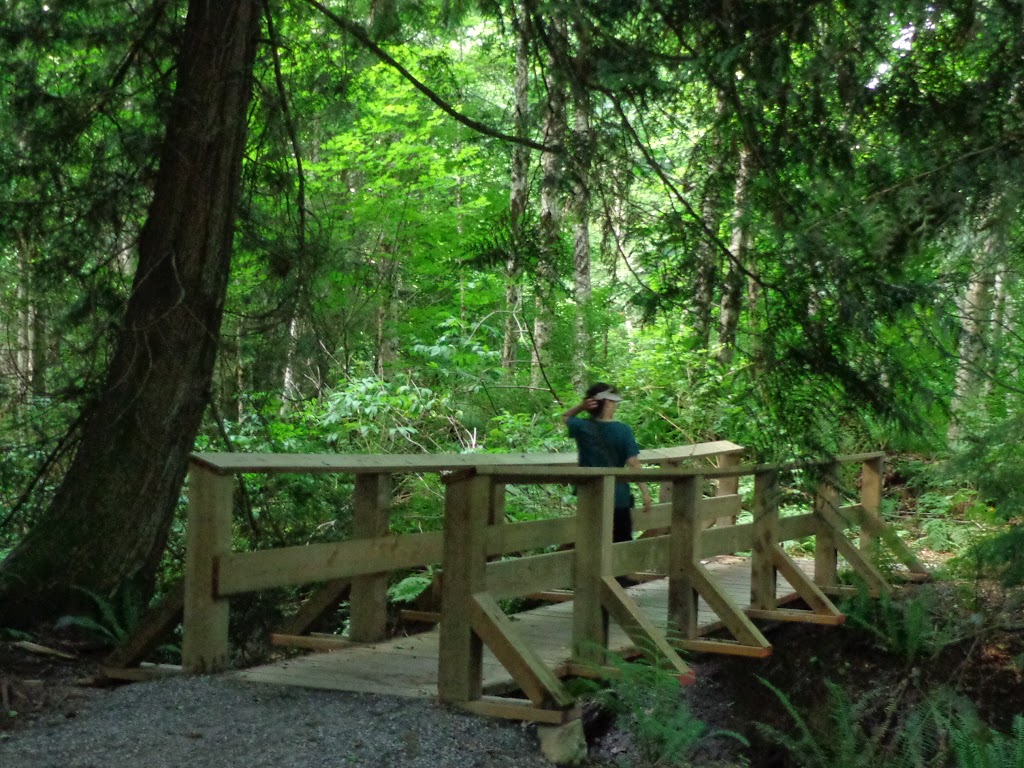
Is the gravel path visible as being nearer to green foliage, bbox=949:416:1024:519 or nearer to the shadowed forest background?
the shadowed forest background

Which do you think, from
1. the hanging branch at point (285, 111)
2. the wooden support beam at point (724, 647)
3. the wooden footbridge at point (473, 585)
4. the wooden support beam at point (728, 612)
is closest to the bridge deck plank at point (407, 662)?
the wooden footbridge at point (473, 585)

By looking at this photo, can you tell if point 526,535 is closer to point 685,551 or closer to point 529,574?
point 529,574

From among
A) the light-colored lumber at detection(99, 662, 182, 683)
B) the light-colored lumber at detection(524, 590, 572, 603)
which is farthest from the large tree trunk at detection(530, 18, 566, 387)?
the light-colored lumber at detection(99, 662, 182, 683)

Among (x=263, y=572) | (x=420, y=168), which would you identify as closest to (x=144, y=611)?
(x=263, y=572)

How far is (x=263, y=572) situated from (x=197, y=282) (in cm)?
258

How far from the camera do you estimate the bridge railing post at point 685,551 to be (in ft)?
24.1

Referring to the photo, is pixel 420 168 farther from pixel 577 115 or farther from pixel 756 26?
pixel 756 26

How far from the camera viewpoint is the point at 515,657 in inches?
204

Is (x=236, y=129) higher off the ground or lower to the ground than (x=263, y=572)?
higher

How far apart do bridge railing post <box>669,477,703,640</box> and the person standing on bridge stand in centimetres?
88

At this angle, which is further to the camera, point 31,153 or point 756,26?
point 31,153

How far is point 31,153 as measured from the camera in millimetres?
8078

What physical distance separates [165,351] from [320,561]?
2.22 meters

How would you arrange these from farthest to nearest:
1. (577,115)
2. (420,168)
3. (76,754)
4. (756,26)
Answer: (420,168) → (577,115) → (756,26) → (76,754)
